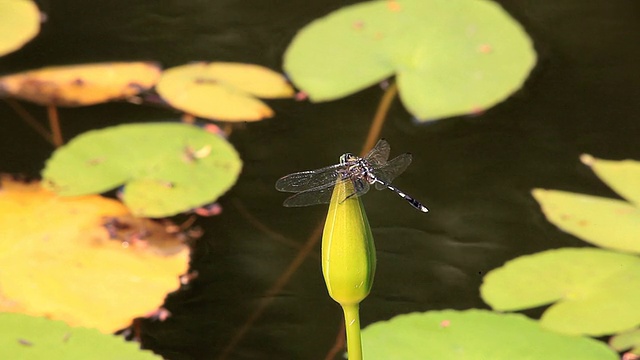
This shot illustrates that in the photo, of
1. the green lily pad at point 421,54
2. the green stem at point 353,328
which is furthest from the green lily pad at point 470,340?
Result: the green lily pad at point 421,54

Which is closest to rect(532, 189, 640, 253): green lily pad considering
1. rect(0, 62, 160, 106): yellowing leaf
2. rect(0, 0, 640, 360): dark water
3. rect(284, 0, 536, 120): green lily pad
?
rect(0, 0, 640, 360): dark water

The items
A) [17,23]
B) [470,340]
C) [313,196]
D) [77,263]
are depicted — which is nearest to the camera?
[313,196]

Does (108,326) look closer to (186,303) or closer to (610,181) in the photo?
(186,303)

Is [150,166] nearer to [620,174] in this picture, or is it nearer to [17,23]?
[17,23]

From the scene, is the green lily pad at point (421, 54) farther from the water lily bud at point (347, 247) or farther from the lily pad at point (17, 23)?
the water lily bud at point (347, 247)

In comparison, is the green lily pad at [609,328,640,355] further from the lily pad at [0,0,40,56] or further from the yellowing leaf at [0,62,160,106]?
the lily pad at [0,0,40,56]

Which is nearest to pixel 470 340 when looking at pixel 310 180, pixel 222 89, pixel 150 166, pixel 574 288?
pixel 574 288
